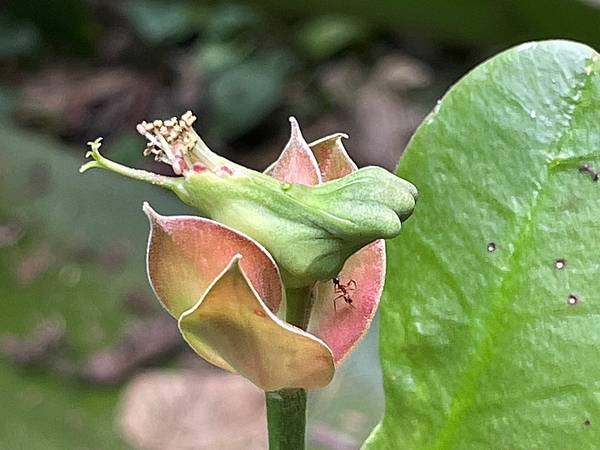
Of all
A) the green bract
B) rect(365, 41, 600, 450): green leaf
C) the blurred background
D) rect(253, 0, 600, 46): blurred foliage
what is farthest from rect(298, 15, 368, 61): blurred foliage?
the green bract

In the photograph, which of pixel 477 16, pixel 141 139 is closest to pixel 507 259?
pixel 477 16

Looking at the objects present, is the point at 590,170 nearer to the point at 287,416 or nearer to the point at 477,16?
the point at 287,416

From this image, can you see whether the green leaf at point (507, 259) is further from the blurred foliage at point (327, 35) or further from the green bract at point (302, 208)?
the blurred foliage at point (327, 35)

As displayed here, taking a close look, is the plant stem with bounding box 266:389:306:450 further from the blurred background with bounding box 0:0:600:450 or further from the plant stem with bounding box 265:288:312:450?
the blurred background with bounding box 0:0:600:450

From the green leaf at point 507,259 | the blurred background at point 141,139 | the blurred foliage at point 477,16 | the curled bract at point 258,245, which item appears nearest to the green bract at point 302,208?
the curled bract at point 258,245

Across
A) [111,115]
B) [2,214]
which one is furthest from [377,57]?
[2,214]

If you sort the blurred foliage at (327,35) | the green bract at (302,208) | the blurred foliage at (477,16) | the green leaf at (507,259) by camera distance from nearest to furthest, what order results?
1. the green bract at (302,208)
2. the green leaf at (507,259)
3. the blurred foliage at (477,16)
4. the blurred foliage at (327,35)
